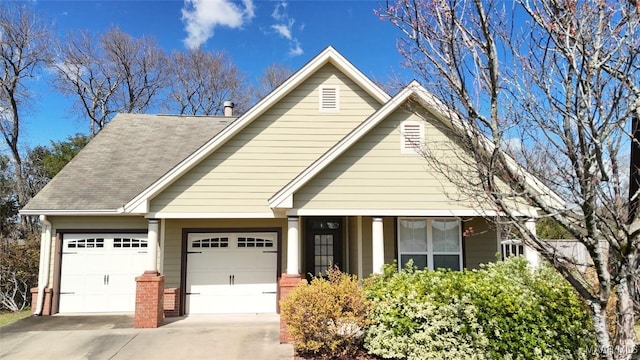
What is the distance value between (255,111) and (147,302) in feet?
17.0

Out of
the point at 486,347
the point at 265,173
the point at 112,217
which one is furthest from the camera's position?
the point at 112,217

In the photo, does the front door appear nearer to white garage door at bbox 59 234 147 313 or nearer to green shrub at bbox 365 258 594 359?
white garage door at bbox 59 234 147 313

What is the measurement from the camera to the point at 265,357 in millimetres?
7180

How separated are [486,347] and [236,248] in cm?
691

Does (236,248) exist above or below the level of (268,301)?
above

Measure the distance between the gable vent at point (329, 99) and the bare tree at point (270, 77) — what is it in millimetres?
22927

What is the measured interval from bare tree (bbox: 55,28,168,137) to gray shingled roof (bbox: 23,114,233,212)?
15.0m

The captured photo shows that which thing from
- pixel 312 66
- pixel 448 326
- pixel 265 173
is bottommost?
pixel 448 326

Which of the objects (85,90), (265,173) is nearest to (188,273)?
(265,173)

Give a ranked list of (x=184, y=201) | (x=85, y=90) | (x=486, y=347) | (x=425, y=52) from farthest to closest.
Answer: (x=85, y=90) → (x=184, y=201) → (x=486, y=347) → (x=425, y=52)

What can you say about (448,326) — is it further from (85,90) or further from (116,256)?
(85,90)

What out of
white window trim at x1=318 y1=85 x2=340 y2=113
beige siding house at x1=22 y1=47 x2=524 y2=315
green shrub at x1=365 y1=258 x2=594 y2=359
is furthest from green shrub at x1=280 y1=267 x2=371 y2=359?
white window trim at x1=318 y1=85 x2=340 y2=113

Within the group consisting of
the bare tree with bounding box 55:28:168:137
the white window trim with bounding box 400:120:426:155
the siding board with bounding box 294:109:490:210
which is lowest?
the siding board with bounding box 294:109:490:210

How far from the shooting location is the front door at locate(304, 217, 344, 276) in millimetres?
12047
